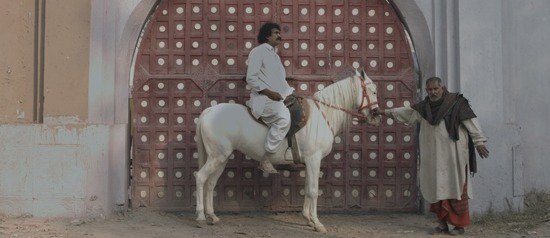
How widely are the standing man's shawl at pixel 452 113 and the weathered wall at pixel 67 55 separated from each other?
3.69 m

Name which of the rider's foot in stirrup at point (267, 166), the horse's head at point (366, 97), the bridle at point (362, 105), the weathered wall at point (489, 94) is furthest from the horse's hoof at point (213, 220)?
→ the weathered wall at point (489, 94)

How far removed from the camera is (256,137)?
6.89 meters

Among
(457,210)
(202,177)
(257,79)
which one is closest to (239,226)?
(202,177)

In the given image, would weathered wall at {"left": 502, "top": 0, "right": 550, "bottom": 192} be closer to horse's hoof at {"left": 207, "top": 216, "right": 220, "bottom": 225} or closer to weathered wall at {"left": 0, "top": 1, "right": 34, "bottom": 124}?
horse's hoof at {"left": 207, "top": 216, "right": 220, "bottom": 225}

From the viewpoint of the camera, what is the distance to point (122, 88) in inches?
306

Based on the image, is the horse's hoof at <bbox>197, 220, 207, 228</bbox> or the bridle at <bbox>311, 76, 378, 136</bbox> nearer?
the horse's hoof at <bbox>197, 220, 207, 228</bbox>

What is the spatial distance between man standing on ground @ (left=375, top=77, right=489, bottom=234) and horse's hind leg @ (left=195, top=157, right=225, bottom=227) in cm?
214

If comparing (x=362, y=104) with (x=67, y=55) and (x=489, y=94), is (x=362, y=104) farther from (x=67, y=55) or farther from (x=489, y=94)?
(x=67, y=55)

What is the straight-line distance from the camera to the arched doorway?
7.93 meters

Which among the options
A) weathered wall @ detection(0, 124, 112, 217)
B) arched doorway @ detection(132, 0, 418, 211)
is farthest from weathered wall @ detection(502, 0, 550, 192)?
weathered wall @ detection(0, 124, 112, 217)

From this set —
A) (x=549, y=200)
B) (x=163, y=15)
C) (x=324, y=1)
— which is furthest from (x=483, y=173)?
(x=163, y=15)

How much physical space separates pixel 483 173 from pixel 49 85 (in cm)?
486

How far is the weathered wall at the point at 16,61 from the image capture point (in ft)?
24.6

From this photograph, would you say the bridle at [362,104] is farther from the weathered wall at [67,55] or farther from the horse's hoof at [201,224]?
the weathered wall at [67,55]
